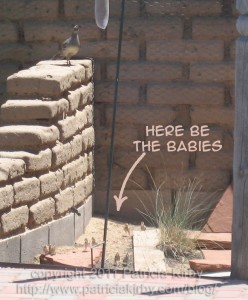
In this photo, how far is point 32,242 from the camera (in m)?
8.02

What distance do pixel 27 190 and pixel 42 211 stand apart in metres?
0.43

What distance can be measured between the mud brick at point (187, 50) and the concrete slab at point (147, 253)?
175cm

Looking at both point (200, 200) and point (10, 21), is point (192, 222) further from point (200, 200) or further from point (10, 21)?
point (10, 21)

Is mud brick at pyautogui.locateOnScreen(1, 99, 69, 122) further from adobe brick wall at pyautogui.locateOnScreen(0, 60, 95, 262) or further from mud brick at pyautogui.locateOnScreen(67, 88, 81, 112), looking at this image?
mud brick at pyautogui.locateOnScreen(67, 88, 81, 112)

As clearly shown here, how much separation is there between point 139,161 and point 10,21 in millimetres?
1866

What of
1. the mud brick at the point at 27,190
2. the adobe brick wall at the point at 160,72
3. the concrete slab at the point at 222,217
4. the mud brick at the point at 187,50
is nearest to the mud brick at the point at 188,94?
the adobe brick wall at the point at 160,72

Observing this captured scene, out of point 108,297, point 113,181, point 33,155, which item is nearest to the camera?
point 108,297

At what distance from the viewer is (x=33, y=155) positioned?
7910 mm

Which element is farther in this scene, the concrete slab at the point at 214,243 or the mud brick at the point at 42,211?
the concrete slab at the point at 214,243

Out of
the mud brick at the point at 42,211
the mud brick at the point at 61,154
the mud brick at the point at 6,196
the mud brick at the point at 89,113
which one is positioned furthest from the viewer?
the mud brick at the point at 89,113

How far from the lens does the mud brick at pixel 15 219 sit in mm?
7414

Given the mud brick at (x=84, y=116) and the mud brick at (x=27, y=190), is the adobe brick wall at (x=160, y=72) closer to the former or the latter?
the mud brick at (x=84, y=116)

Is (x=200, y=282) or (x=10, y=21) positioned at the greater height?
(x=10, y=21)

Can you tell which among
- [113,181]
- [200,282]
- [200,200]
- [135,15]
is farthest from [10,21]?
[200,282]
